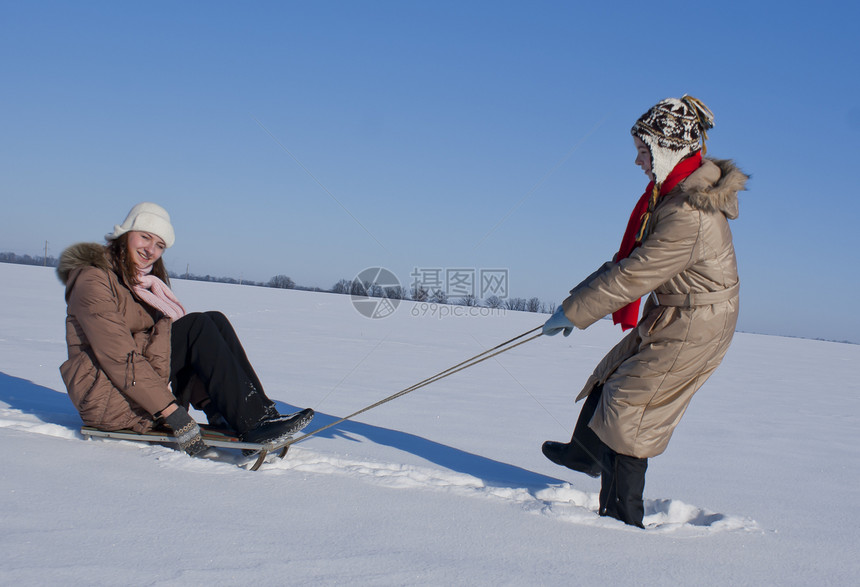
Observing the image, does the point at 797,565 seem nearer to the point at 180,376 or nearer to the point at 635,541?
the point at 635,541

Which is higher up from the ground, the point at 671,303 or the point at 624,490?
A: the point at 671,303

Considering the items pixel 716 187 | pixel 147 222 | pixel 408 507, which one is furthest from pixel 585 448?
pixel 147 222

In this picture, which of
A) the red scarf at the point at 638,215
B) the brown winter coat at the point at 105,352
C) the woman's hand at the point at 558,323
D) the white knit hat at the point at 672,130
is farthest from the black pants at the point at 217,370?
the white knit hat at the point at 672,130

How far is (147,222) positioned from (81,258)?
28 centimetres

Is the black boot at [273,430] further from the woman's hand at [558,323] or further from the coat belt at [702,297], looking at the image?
the coat belt at [702,297]

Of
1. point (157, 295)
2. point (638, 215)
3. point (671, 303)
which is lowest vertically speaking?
point (157, 295)

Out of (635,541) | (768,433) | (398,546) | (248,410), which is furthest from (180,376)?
(768,433)

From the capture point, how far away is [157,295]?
2.46m

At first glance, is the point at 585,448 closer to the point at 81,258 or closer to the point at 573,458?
the point at 573,458

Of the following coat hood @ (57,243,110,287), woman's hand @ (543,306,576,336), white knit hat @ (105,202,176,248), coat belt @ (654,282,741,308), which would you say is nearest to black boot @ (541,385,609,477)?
woman's hand @ (543,306,576,336)

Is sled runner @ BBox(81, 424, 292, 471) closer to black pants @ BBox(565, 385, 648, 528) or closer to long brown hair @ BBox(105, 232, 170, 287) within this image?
long brown hair @ BBox(105, 232, 170, 287)

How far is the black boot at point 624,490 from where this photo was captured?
2.07 m

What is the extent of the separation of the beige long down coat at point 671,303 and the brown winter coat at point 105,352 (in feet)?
5.52

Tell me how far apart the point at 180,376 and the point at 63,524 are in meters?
1.10
